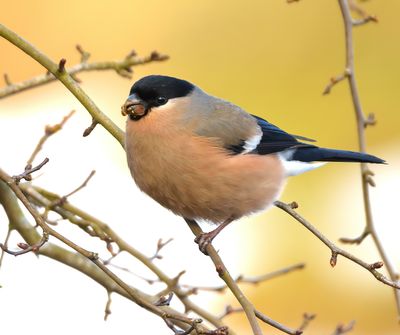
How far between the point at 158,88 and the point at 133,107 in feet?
0.40

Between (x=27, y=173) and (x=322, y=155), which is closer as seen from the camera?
(x=27, y=173)

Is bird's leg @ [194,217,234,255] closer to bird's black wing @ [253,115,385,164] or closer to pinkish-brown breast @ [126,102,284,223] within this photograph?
pinkish-brown breast @ [126,102,284,223]

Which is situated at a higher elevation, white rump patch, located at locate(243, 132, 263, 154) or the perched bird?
white rump patch, located at locate(243, 132, 263, 154)

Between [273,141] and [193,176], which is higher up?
[273,141]

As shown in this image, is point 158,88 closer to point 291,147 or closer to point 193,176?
point 193,176

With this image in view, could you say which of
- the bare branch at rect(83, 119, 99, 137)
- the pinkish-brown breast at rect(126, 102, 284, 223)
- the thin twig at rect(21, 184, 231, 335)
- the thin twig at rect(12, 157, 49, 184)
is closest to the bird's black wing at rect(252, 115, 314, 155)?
the pinkish-brown breast at rect(126, 102, 284, 223)

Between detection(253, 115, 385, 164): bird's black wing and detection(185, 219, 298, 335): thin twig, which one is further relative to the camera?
detection(253, 115, 385, 164): bird's black wing

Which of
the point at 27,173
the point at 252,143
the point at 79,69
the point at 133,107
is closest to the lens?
the point at 27,173

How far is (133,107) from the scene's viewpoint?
301 cm

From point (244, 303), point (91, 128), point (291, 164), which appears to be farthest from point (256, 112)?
point (244, 303)

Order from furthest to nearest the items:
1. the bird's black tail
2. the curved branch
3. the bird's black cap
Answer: the bird's black tail
the bird's black cap
the curved branch

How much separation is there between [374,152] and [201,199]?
3.09m

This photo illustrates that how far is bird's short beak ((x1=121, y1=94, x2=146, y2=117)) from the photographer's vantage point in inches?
118

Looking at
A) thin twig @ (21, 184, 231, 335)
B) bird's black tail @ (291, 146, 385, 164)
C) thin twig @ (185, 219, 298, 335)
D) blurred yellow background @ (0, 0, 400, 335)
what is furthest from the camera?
blurred yellow background @ (0, 0, 400, 335)
